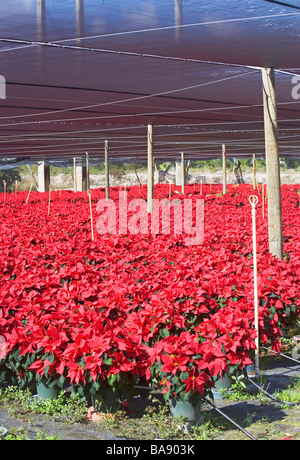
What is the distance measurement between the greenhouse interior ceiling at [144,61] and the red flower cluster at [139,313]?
101 inches

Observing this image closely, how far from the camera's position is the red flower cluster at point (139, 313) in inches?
167

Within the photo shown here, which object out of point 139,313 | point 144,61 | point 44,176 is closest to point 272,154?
point 144,61

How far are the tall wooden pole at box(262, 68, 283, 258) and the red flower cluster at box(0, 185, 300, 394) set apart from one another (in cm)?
45

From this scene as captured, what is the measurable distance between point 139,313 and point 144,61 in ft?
13.2

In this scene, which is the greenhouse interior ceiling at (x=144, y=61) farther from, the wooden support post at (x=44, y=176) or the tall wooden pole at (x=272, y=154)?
the wooden support post at (x=44, y=176)

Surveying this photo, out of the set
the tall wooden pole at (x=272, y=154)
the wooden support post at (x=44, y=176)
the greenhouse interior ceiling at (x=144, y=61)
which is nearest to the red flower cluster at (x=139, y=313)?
the tall wooden pole at (x=272, y=154)

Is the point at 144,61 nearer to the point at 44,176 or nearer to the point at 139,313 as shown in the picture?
the point at 139,313

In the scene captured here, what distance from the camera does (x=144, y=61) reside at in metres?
7.68

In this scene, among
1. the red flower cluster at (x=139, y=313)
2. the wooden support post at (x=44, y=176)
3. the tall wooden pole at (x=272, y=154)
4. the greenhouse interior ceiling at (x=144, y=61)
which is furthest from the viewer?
the wooden support post at (x=44, y=176)

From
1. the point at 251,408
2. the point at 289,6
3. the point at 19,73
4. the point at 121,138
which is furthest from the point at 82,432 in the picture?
the point at 121,138

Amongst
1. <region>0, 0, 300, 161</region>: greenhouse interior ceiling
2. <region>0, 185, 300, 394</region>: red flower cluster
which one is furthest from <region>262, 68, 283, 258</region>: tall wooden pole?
<region>0, 185, 300, 394</region>: red flower cluster

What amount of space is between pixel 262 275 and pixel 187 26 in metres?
2.80

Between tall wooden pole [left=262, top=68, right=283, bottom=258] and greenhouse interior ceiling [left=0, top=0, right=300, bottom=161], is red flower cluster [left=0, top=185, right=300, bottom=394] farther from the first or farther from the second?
greenhouse interior ceiling [left=0, top=0, right=300, bottom=161]

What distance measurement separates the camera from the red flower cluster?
4.23 m
